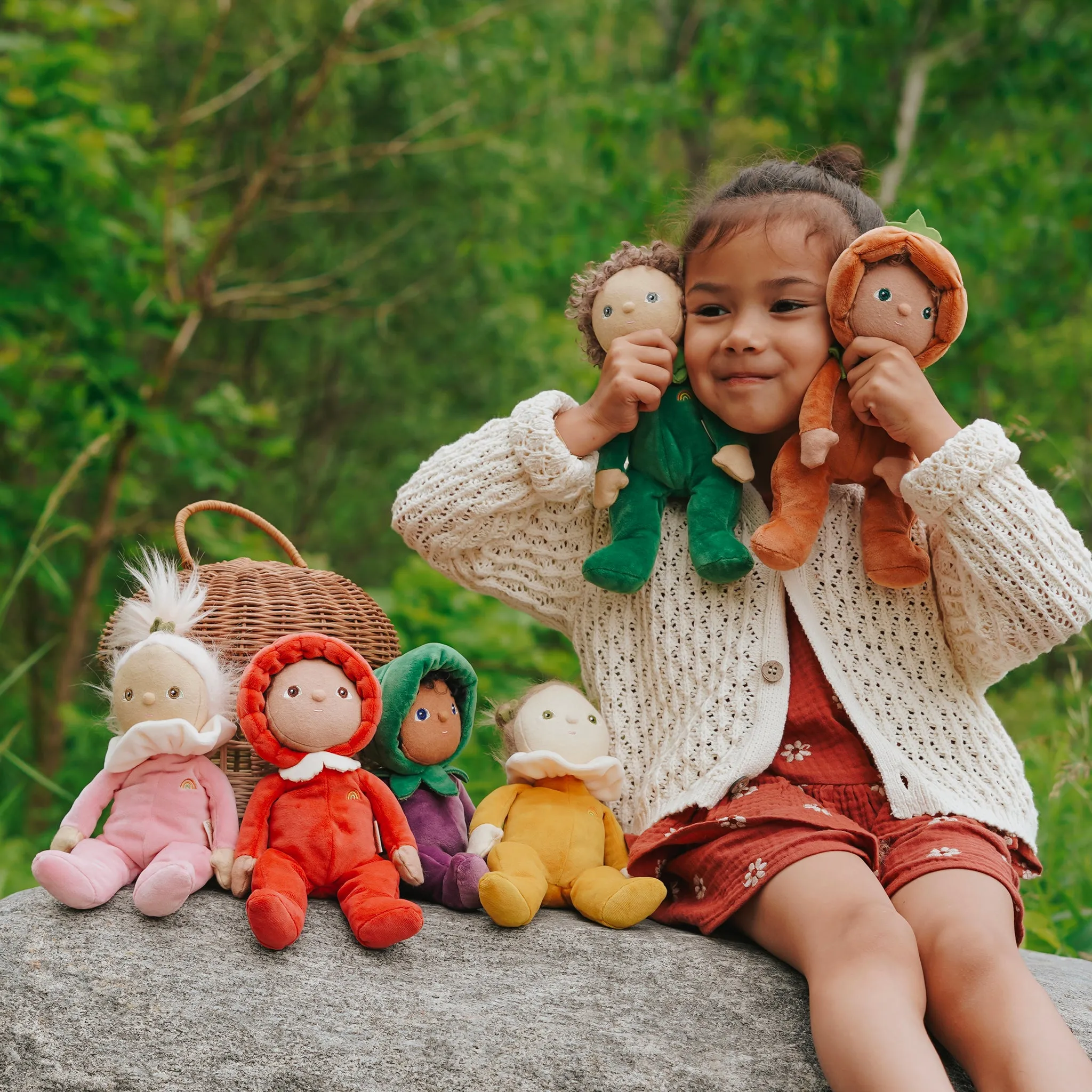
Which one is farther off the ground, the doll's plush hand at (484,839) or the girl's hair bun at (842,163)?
the girl's hair bun at (842,163)

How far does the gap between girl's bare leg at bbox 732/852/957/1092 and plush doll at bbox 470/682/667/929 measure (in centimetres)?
21

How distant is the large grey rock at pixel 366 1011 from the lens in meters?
1.50

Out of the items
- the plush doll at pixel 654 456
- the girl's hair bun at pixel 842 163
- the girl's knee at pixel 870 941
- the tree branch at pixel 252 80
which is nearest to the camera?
the girl's knee at pixel 870 941

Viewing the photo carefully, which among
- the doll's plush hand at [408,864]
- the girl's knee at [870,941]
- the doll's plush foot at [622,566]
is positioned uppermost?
the doll's plush foot at [622,566]

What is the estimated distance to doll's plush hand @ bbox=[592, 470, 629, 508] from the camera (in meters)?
2.09

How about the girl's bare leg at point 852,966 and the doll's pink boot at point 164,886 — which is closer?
the girl's bare leg at point 852,966

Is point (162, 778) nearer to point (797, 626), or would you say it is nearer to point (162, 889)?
point (162, 889)

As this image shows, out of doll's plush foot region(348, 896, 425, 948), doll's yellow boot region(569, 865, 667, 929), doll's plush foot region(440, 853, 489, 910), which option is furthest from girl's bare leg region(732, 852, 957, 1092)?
doll's plush foot region(348, 896, 425, 948)

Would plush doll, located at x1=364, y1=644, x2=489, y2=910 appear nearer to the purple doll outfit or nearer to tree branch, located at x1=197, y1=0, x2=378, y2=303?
the purple doll outfit

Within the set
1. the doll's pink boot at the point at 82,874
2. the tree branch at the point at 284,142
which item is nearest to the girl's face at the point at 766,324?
the doll's pink boot at the point at 82,874

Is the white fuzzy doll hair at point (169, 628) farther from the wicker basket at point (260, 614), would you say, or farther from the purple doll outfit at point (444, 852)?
the purple doll outfit at point (444, 852)

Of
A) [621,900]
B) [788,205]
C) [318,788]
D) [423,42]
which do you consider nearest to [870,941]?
[621,900]

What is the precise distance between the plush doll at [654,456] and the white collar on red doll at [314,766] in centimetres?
56

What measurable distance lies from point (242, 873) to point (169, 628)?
0.42 meters
